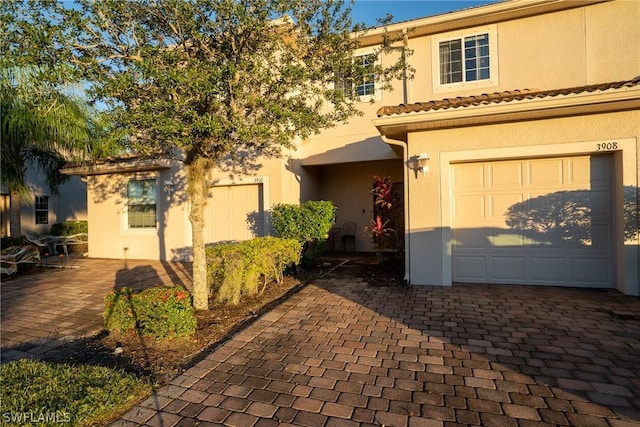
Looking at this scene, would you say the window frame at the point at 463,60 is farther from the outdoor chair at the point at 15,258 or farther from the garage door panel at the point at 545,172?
the outdoor chair at the point at 15,258

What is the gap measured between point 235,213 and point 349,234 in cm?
429

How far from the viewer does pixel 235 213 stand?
10.3 m

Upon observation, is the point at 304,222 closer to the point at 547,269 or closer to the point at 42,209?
the point at 547,269

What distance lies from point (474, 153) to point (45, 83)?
6993 mm

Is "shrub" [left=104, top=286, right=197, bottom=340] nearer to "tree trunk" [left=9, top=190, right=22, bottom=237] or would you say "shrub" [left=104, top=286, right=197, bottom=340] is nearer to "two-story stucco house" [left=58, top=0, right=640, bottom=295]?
"two-story stucco house" [left=58, top=0, right=640, bottom=295]

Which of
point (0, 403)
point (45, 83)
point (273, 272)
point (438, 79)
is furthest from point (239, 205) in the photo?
point (0, 403)

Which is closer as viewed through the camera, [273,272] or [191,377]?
[191,377]

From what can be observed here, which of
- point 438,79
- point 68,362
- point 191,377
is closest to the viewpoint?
point 191,377

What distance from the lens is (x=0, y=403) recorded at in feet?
8.40

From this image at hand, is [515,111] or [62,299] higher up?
[515,111]

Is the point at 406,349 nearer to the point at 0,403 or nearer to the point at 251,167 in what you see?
the point at 0,403

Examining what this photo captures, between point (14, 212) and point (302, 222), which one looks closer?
point (302, 222)

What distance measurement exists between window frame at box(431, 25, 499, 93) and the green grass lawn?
9.68 metres

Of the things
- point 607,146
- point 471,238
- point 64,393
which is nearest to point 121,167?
point 64,393
